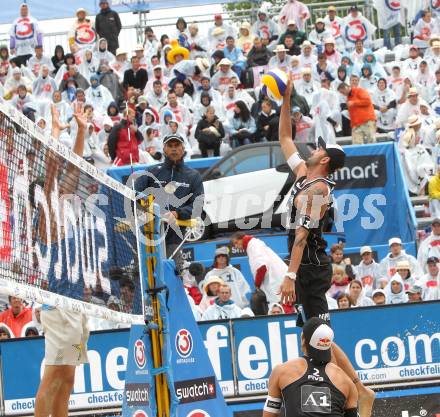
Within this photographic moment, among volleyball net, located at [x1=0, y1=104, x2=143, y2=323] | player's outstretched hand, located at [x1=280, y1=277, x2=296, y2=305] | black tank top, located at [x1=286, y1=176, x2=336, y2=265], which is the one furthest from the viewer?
black tank top, located at [x1=286, y1=176, x2=336, y2=265]

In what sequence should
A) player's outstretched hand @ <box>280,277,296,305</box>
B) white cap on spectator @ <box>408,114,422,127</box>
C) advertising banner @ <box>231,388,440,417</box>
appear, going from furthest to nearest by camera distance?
1. white cap on spectator @ <box>408,114,422,127</box>
2. advertising banner @ <box>231,388,440,417</box>
3. player's outstretched hand @ <box>280,277,296,305</box>

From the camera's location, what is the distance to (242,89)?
2500cm

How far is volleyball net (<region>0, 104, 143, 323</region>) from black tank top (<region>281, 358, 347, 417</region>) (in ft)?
4.31

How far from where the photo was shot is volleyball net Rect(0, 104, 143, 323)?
665 centimetres

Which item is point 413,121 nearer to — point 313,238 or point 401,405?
→ point 401,405

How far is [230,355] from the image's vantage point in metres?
11.8

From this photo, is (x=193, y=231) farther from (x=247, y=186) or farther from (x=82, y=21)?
(x=82, y=21)

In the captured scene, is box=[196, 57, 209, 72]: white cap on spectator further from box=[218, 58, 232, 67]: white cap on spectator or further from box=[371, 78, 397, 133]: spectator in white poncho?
box=[371, 78, 397, 133]: spectator in white poncho

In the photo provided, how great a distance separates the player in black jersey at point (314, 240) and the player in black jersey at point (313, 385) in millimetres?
1012

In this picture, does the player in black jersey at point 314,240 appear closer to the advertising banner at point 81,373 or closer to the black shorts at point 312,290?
the black shorts at point 312,290

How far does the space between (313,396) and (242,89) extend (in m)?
17.6

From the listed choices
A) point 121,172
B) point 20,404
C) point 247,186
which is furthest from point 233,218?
point 20,404

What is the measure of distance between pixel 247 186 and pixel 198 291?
10.3 ft

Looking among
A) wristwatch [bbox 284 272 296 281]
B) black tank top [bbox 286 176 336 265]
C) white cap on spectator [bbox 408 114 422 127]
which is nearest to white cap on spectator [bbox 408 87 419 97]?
white cap on spectator [bbox 408 114 422 127]
